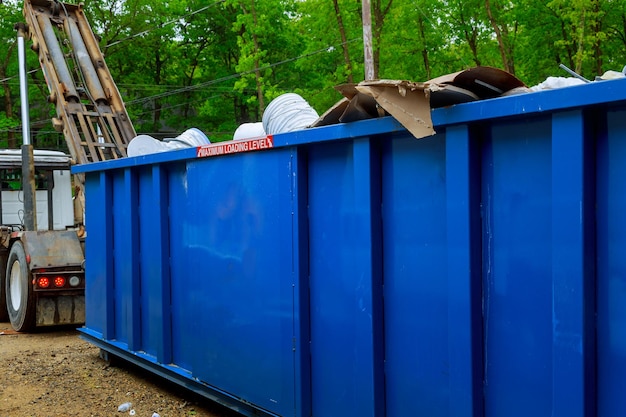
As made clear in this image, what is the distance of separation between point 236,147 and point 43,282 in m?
5.26

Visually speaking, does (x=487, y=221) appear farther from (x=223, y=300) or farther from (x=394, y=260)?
(x=223, y=300)

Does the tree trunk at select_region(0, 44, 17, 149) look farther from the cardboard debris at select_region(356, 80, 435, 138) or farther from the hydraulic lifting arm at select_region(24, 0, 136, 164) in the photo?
the cardboard debris at select_region(356, 80, 435, 138)

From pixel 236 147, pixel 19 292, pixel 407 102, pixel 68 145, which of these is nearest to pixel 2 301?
pixel 19 292

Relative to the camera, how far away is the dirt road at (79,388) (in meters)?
5.82

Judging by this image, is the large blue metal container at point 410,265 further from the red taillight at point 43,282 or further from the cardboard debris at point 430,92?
the red taillight at point 43,282

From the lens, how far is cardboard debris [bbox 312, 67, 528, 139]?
3.23m

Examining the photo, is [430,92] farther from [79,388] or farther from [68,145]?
[68,145]

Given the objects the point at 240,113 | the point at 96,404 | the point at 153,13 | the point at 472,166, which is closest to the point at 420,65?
the point at 240,113

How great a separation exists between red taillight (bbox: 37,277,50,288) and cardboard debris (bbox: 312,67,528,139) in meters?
6.85

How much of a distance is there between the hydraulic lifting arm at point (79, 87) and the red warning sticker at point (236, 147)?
424cm

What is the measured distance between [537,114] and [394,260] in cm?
118

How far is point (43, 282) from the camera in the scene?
906cm

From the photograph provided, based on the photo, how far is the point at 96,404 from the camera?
6.00 meters

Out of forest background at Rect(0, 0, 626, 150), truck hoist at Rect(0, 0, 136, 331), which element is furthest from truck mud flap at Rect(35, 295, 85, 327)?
forest background at Rect(0, 0, 626, 150)
